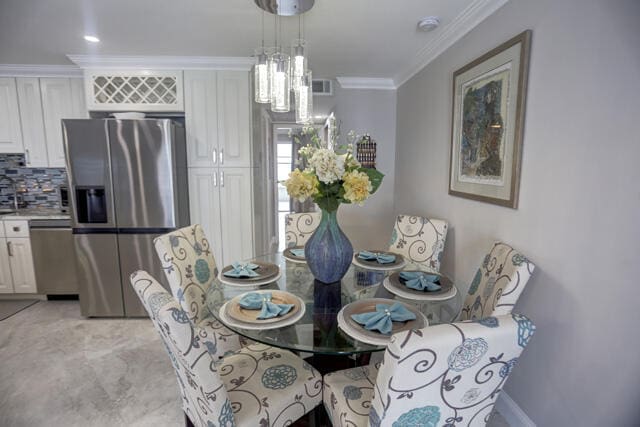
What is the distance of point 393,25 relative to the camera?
2166mm

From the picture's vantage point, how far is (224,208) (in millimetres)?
3119

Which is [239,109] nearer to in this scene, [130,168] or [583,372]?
[130,168]

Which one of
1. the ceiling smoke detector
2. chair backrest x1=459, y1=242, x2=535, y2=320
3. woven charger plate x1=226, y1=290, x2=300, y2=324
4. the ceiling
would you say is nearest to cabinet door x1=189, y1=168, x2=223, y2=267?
the ceiling

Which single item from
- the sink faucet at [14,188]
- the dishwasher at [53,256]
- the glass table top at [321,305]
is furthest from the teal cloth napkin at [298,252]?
the sink faucet at [14,188]

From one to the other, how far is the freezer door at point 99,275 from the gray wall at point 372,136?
7.74 ft

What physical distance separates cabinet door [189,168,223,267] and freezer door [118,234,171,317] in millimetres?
483

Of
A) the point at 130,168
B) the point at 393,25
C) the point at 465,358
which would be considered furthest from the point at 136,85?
the point at 465,358

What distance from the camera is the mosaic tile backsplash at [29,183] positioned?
3.37m

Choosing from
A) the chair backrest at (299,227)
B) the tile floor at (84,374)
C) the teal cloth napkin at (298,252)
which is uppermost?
the chair backrest at (299,227)

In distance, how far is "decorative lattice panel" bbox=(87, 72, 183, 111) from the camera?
292 cm

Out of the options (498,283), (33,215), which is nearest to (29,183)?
(33,215)

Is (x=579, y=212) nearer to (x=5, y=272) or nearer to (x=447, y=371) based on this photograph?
(x=447, y=371)

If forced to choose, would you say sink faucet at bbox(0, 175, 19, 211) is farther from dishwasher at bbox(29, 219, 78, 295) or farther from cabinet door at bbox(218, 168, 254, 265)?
cabinet door at bbox(218, 168, 254, 265)

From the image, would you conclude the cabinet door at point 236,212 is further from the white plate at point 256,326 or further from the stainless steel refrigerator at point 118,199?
the white plate at point 256,326
